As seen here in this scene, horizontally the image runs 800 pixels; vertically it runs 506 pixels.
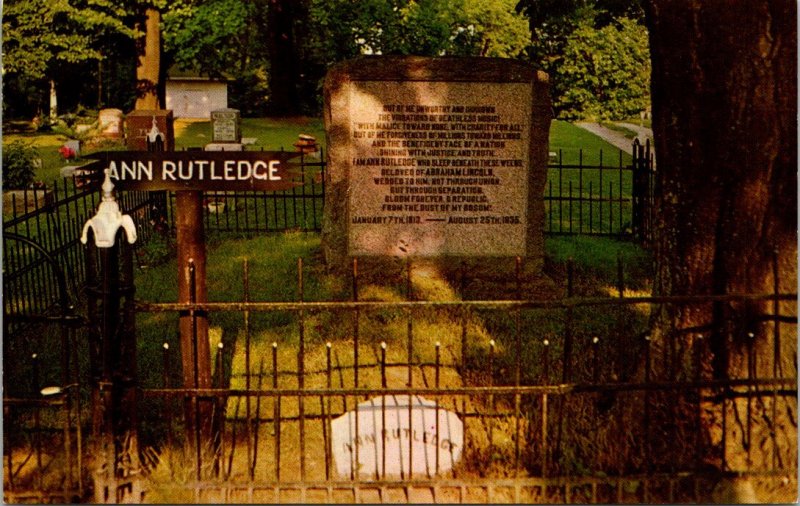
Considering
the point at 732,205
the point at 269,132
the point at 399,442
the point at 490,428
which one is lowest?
the point at 490,428

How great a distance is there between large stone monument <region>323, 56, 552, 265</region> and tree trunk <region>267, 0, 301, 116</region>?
1037 inches

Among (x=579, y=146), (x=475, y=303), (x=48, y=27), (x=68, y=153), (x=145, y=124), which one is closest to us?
(x=475, y=303)

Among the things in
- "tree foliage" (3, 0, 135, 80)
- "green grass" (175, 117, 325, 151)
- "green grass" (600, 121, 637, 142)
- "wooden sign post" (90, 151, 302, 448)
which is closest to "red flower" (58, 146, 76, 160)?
"green grass" (175, 117, 325, 151)

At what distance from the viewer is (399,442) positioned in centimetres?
564

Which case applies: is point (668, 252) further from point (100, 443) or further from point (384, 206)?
point (384, 206)

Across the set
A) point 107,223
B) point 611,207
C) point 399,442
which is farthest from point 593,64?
point 107,223

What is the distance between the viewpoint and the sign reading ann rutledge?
5.29m

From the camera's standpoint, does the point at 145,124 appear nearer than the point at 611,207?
No

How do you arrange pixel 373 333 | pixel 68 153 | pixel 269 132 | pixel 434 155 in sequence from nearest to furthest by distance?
pixel 373 333 → pixel 434 155 → pixel 68 153 → pixel 269 132

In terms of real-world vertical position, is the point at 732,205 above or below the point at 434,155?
below

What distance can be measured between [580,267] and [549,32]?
66.5 ft

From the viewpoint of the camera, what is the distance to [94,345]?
511 centimetres

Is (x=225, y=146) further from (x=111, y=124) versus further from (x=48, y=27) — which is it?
(x=111, y=124)

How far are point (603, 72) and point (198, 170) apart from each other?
25.7 metres
